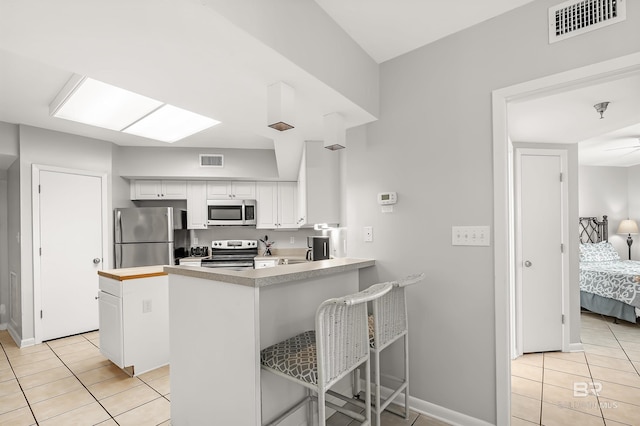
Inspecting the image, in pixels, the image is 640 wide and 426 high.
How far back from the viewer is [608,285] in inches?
167

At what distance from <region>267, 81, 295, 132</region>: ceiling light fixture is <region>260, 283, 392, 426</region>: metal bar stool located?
1097 millimetres

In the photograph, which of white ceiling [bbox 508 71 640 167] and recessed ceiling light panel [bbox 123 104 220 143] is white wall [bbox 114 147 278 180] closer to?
recessed ceiling light panel [bbox 123 104 220 143]

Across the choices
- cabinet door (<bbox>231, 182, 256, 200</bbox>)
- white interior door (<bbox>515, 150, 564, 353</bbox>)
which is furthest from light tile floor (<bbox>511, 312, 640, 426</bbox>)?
cabinet door (<bbox>231, 182, 256, 200</bbox>)

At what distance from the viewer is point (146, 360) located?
2.89 meters

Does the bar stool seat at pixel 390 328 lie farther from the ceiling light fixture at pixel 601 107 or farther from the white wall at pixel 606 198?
the white wall at pixel 606 198

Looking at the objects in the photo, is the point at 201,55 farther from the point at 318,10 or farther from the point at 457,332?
the point at 457,332

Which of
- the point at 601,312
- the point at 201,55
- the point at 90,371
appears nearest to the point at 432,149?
the point at 201,55

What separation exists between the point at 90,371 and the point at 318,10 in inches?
138

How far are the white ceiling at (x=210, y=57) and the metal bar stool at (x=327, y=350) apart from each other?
49.8 inches

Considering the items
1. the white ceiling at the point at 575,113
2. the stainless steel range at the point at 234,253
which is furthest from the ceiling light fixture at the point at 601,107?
the stainless steel range at the point at 234,253

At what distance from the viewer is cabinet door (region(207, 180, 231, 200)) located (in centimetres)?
499

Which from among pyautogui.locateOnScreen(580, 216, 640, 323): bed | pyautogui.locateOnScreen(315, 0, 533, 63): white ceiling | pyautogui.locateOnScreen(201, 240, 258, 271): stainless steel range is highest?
pyautogui.locateOnScreen(315, 0, 533, 63): white ceiling

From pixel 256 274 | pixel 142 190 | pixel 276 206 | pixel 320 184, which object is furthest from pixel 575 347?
pixel 142 190

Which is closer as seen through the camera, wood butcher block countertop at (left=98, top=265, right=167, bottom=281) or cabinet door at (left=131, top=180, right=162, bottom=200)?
wood butcher block countertop at (left=98, top=265, right=167, bottom=281)
